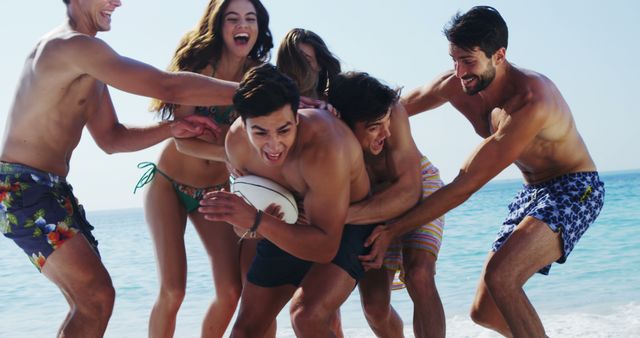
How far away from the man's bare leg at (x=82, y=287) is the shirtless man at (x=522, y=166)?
1565 millimetres

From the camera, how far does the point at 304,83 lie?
18.3 feet

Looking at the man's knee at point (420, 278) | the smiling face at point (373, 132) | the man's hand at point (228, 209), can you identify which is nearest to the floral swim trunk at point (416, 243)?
the man's knee at point (420, 278)

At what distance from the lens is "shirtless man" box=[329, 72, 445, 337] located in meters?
4.89

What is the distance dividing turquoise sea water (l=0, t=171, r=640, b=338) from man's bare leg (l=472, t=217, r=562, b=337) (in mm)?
3923

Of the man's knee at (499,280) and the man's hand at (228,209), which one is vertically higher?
the man's hand at (228,209)

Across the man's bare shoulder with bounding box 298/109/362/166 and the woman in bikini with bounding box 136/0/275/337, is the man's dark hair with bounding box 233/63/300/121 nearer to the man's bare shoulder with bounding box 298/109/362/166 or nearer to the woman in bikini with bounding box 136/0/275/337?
the man's bare shoulder with bounding box 298/109/362/166

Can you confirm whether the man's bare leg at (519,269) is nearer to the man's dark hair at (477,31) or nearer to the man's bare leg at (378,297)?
the man's bare leg at (378,297)

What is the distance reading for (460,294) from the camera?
40.8 ft

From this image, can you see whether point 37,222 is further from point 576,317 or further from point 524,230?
point 576,317

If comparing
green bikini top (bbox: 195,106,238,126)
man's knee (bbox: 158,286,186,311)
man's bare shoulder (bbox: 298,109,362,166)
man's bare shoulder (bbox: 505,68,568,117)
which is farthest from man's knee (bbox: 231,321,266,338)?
man's bare shoulder (bbox: 505,68,568,117)

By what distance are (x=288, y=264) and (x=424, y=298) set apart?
90cm

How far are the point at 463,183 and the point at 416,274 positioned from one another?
2.08ft

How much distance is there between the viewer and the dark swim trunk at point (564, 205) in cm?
525

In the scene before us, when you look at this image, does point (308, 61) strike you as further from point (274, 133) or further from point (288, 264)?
point (288, 264)
